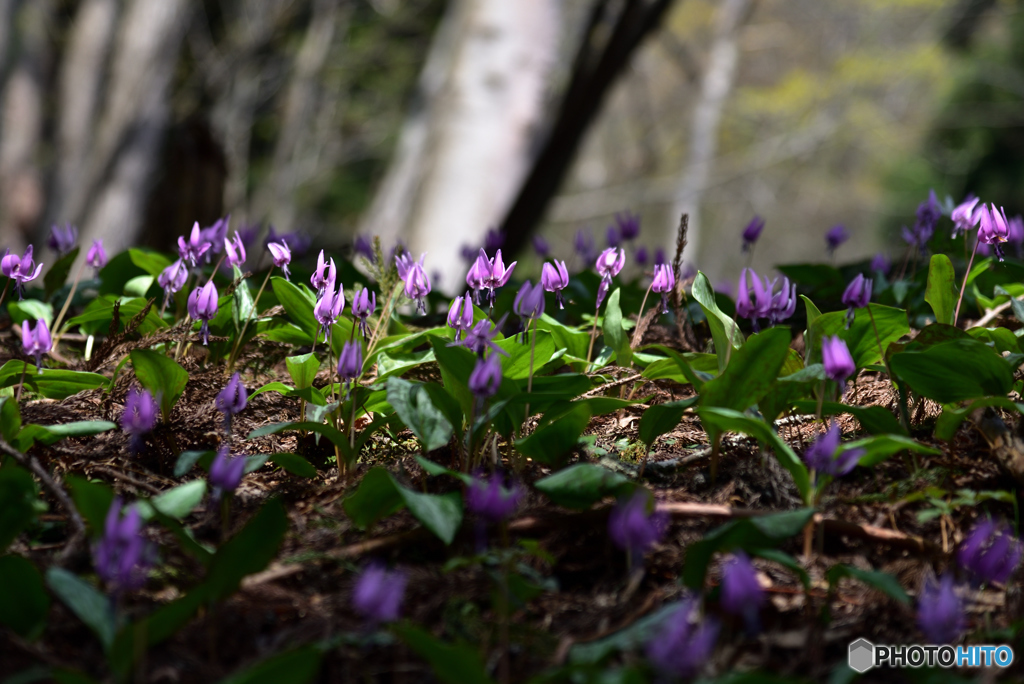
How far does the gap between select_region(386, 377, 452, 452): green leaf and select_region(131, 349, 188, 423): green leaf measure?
1.61 ft

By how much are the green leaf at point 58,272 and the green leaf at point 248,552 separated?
1.62 metres

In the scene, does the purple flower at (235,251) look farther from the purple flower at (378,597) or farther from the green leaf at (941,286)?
the green leaf at (941,286)

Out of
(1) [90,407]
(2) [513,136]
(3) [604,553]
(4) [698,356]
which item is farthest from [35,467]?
(2) [513,136]

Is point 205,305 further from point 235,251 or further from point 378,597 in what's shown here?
point 378,597

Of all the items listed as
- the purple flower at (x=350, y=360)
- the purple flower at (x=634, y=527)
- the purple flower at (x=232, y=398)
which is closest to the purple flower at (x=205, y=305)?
the purple flower at (x=232, y=398)

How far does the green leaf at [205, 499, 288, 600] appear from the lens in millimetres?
1176

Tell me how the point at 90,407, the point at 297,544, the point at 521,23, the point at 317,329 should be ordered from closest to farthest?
the point at 297,544, the point at 90,407, the point at 317,329, the point at 521,23

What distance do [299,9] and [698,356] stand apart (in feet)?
49.6

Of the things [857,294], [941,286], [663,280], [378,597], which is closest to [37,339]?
[378,597]

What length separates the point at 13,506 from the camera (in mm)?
1249

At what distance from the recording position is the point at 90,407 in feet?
6.23

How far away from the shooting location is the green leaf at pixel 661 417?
1542mm

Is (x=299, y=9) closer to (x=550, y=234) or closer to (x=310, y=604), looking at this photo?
(x=550, y=234)

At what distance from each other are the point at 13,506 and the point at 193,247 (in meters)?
0.98
